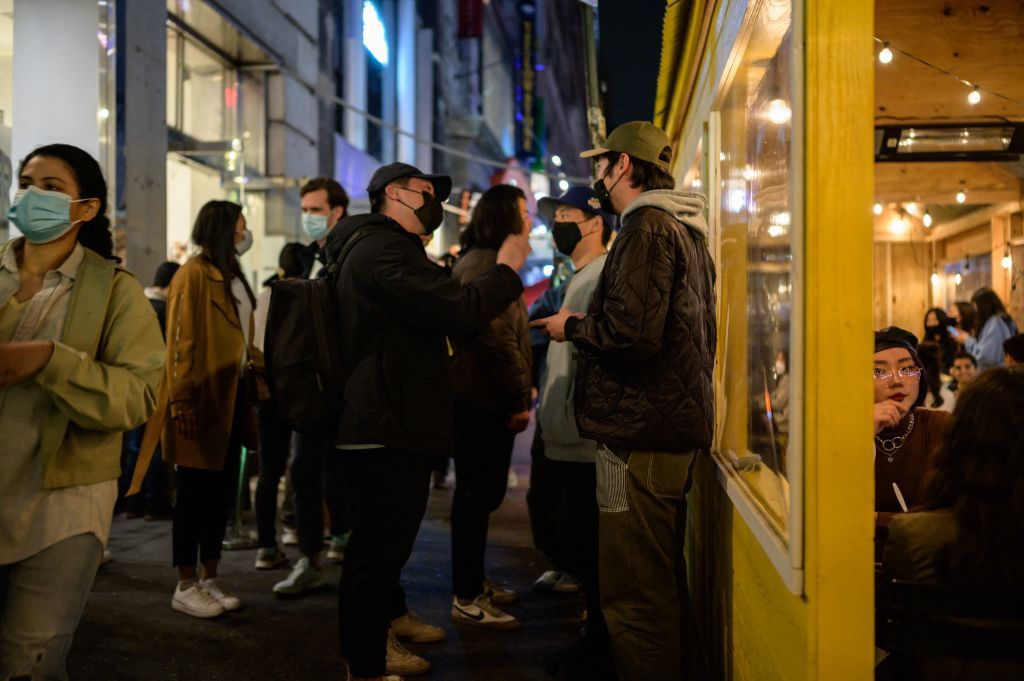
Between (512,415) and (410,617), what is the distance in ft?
3.66

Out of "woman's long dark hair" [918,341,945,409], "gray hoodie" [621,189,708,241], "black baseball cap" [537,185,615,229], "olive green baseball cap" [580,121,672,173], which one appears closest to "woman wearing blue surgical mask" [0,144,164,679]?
"gray hoodie" [621,189,708,241]

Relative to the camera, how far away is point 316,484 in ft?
16.3

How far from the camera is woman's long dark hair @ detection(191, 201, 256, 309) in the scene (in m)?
4.52

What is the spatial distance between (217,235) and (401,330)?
182cm

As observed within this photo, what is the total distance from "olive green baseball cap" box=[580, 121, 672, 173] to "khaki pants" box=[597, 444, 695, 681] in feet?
3.64

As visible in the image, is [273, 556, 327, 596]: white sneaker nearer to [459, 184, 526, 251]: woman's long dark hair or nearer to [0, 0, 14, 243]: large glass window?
[459, 184, 526, 251]: woman's long dark hair

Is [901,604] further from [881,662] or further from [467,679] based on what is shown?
[467,679]

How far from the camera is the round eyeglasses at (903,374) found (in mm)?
3000

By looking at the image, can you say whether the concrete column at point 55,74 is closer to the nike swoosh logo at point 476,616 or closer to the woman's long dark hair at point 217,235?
the woman's long dark hair at point 217,235

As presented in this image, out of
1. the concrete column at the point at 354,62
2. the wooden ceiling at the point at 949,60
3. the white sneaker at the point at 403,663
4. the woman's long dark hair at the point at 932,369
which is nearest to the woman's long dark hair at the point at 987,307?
the wooden ceiling at the point at 949,60

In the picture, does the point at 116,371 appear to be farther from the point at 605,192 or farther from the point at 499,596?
the point at 499,596

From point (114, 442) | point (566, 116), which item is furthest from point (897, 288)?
point (566, 116)

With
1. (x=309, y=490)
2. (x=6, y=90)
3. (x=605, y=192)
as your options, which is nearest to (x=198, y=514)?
(x=309, y=490)

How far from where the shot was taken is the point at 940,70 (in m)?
4.85
